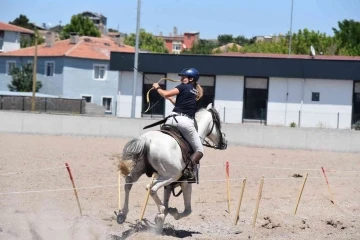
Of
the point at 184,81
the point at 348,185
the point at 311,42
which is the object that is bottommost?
the point at 348,185

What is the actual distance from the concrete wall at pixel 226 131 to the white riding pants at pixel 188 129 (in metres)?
17.0

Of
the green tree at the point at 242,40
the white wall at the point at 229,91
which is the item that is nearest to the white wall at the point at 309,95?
the white wall at the point at 229,91

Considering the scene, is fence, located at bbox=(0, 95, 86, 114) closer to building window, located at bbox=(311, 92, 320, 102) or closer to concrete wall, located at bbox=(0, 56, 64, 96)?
concrete wall, located at bbox=(0, 56, 64, 96)

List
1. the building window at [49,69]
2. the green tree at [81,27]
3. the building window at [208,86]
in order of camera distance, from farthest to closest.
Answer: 1. the green tree at [81,27]
2. the building window at [49,69]
3. the building window at [208,86]

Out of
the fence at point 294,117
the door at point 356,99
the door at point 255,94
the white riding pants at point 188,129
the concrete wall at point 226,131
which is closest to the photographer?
A: the white riding pants at point 188,129

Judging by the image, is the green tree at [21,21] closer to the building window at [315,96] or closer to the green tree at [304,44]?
the green tree at [304,44]

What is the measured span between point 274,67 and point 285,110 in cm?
306

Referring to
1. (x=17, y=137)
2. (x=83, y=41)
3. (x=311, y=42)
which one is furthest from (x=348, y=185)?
(x=311, y=42)

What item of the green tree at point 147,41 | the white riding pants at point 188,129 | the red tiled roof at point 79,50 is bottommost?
the white riding pants at point 188,129

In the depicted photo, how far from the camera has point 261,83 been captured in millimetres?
50688

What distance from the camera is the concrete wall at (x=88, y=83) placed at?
245 feet

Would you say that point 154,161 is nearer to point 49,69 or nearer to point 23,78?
point 23,78

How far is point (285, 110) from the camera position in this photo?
1909 inches

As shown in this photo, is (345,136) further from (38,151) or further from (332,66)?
(332,66)
